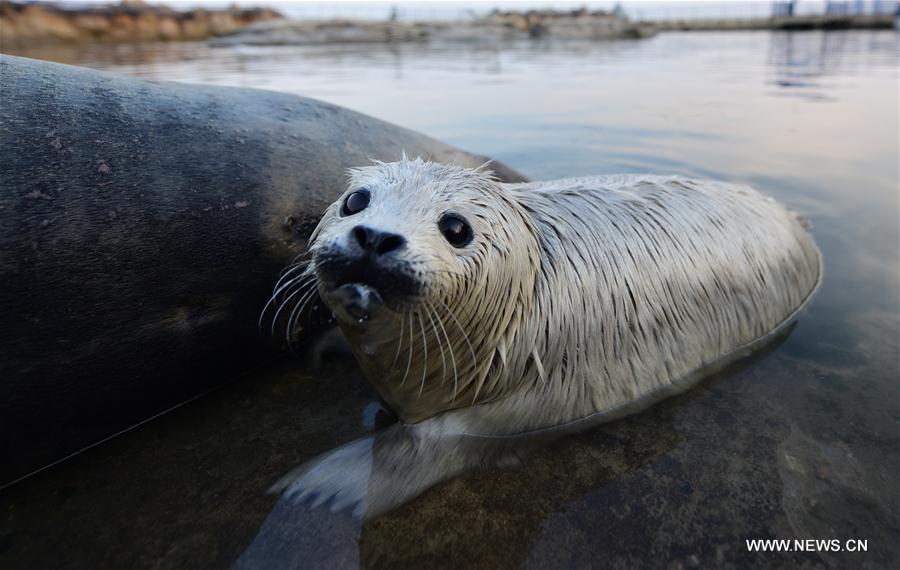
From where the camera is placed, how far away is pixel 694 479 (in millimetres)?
2068

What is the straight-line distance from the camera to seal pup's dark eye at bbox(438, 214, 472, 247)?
190 cm

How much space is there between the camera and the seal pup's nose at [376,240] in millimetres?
1664

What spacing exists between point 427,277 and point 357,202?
1.43 feet

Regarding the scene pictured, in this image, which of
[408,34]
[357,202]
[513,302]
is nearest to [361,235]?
[357,202]

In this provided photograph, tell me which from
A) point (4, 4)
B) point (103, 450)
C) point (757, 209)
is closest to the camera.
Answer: point (103, 450)

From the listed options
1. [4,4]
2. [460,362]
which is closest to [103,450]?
[460,362]

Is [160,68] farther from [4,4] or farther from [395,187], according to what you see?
[4,4]

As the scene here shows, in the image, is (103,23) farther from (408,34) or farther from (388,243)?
(388,243)

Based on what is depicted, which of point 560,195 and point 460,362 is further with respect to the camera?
point 560,195

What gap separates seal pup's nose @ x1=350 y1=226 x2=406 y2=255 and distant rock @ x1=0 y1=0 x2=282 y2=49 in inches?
1211

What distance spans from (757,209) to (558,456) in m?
1.81

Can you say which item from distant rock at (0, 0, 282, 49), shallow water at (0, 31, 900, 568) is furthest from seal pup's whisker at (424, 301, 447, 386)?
distant rock at (0, 0, 282, 49)

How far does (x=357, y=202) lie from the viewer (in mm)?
1983

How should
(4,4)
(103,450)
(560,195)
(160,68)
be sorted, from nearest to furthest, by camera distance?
(103,450), (560,195), (160,68), (4,4)
